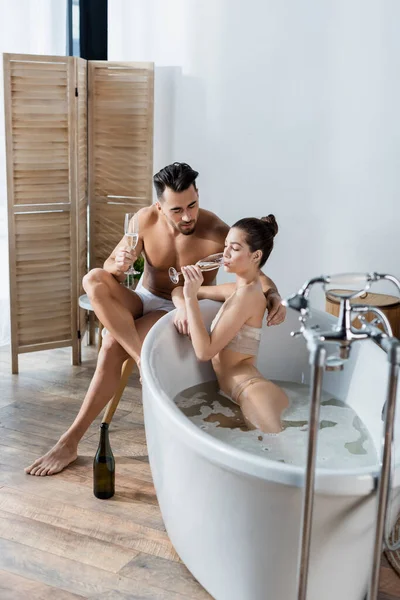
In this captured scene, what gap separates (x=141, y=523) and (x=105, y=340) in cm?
79

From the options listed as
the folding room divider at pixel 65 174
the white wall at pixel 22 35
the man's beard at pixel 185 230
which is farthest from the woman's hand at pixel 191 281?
the white wall at pixel 22 35

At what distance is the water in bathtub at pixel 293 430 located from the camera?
2320 millimetres

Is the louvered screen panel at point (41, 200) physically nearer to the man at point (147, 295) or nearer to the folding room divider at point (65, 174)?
the folding room divider at point (65, 174)

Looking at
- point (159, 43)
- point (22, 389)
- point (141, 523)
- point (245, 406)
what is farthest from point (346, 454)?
point (159, 43)

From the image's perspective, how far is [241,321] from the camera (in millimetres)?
2723

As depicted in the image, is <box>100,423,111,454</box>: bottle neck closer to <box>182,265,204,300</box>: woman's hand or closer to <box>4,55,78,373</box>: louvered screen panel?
<box>182,265,204,300</box>: woman's hand

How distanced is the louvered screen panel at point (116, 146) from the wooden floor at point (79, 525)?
42.5 inches

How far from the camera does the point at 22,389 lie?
379cm

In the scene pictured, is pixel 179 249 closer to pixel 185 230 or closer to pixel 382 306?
pixel 185 230

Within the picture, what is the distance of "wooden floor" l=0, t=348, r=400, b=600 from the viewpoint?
7.32ft

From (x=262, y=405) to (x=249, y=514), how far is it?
77cm

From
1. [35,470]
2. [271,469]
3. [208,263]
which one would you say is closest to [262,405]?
[208,263]

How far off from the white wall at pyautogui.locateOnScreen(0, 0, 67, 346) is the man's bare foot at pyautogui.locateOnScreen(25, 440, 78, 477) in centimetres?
168

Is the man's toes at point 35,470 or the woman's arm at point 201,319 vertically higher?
the woman's arm at point 201,319
